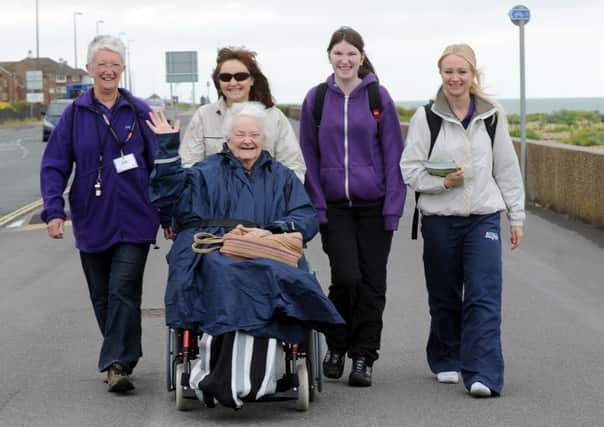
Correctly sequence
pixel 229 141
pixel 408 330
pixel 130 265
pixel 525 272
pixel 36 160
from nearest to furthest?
pixel 229 141, pixel 130 265, pixel 408 330, pixel 525 272, pixel 36 160

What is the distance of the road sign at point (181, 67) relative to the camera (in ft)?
328

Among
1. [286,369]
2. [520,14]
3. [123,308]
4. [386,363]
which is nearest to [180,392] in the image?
[286,369]

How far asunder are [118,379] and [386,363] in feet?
5.58

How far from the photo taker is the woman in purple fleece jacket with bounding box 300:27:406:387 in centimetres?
727

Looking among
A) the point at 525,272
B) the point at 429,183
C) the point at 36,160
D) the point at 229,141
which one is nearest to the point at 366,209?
the point at 429,183

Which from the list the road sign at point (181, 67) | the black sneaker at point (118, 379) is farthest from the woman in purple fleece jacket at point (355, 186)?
the road sign at point (181, 67)

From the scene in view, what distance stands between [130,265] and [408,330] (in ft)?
8.39

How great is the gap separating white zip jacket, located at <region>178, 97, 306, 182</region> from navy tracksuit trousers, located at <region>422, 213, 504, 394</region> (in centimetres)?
84

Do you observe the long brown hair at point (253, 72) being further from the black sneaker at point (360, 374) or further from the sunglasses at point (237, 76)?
the black sneaker at point (360, 374)

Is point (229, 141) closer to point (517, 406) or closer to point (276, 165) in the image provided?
point (276, 165)

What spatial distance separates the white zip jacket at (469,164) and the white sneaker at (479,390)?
2.96ft

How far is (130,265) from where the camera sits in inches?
284

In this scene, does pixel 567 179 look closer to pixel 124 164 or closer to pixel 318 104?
pixel 318 104

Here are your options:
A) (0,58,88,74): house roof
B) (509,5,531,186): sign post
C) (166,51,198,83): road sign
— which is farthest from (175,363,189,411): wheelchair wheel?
(0,58,88,74): house roof
